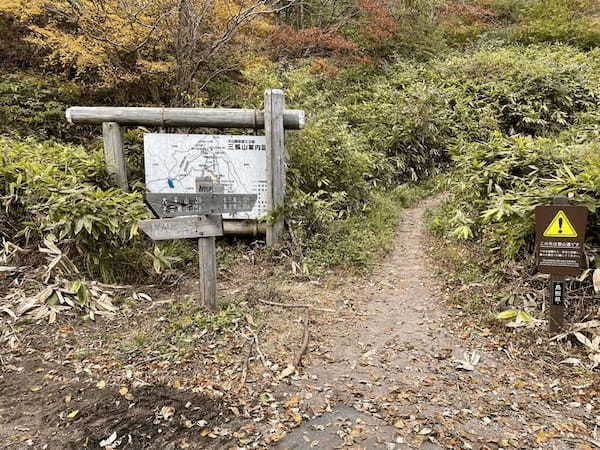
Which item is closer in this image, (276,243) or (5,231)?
(5,231)

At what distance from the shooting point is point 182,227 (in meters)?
3.87

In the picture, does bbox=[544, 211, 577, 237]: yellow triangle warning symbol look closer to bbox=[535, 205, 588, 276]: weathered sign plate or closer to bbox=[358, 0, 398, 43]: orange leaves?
bbox=[535, 205, 588, 276]: weathered sign plate

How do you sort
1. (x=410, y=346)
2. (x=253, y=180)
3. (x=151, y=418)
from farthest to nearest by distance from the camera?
1. (x=253, y=180)
2. (x=410, y=346)
3. (x=151, y=418)

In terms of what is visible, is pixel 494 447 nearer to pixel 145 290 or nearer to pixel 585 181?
pixel 585 181

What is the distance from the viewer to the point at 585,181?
157 inches

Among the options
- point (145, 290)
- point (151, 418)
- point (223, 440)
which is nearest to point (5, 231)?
point (145, 290)

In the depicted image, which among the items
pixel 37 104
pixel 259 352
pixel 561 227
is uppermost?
pixel 37 104

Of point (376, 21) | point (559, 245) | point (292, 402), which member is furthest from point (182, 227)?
point (376, 21)

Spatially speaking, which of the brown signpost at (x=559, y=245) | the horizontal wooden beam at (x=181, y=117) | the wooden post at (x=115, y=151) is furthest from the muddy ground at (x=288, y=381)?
the horizontal wooden beam at (x=181, y=117)

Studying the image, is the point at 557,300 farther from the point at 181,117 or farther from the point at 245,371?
the point at 181,117

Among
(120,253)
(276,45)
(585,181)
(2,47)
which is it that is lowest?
(120,253)

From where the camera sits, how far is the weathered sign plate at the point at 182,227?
3.78m

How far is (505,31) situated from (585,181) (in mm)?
14504

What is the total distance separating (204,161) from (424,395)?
3.78 meters
